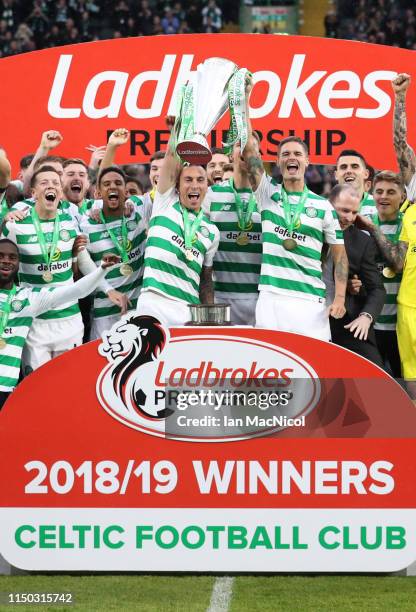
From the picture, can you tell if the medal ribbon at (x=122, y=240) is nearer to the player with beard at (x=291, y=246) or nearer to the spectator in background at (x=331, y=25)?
the player with beard at (x=291, y=246)

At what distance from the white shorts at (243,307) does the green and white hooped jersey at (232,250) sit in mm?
17

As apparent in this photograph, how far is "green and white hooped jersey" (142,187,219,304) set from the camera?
20.6ft

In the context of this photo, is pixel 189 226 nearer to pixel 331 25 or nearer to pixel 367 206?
pixel 367 206

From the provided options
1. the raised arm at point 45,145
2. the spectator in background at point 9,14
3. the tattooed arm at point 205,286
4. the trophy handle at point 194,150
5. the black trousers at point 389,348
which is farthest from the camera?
the spectator in background at point 9,14

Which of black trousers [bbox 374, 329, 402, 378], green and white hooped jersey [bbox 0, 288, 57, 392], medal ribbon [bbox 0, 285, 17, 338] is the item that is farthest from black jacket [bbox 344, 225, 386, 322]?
medal ribbon [bbox 0, 285, 17, 338]

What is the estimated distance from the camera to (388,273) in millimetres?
7004

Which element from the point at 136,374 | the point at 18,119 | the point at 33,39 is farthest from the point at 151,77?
the point at 33,39

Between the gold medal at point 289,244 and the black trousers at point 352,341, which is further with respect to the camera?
the black trousers at point 352,341

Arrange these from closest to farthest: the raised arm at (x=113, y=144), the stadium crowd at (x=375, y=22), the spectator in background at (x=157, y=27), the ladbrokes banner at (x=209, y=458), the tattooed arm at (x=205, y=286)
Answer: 1. the ladbrokes banner at (x=209, y=458)
2. the tattooed arm at (x=205, y=286)
3. the raised arm at (x=113, y=144)
4. the stadium crowd at (x=375, y=22)
5. the spectator in background at (x=157, y=27)

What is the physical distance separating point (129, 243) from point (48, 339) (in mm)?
715

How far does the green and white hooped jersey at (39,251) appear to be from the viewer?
6613 millimetres

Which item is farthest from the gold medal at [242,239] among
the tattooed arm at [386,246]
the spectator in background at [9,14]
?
the spectator in background at [9,14]

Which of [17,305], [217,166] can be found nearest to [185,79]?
[217,166]

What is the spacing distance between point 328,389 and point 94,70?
3.62 meters
